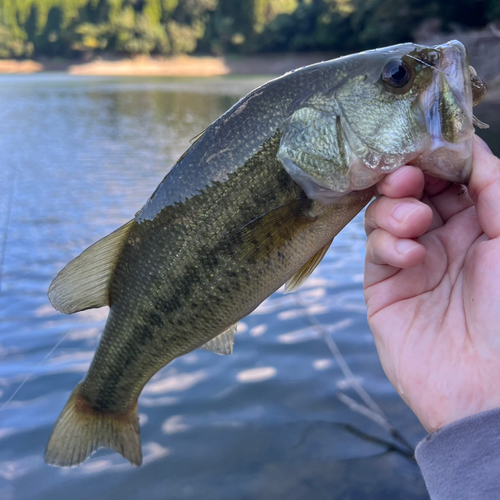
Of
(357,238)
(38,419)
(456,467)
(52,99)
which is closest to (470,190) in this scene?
(456,467)

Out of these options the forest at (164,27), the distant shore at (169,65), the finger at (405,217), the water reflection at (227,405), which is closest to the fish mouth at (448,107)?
the finger at (405,217)

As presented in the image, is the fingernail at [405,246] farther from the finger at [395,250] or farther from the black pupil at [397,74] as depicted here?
the black pupil at [397,74]

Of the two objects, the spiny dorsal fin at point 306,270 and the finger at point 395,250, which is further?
the spiny dorsal fin at point 306,270

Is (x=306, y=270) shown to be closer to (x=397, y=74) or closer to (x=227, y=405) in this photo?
(x=397, y=74)

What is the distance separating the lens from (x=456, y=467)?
1.81 metres

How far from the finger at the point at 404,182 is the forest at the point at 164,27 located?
6227cm

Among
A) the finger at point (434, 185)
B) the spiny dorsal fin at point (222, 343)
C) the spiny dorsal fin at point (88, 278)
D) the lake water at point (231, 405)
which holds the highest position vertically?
the finger at point (434, 185)

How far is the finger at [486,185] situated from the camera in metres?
1.98

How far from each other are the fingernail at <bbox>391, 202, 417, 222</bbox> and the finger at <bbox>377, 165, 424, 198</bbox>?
1.6 inches

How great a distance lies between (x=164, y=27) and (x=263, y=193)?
102399 mm

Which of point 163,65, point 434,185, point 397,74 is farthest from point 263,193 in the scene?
point 163,65

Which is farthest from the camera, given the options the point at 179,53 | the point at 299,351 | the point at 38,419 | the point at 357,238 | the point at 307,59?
the point at 179,53

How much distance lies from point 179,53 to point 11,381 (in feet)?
306

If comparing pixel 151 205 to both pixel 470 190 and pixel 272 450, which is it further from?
pixel 272 450
